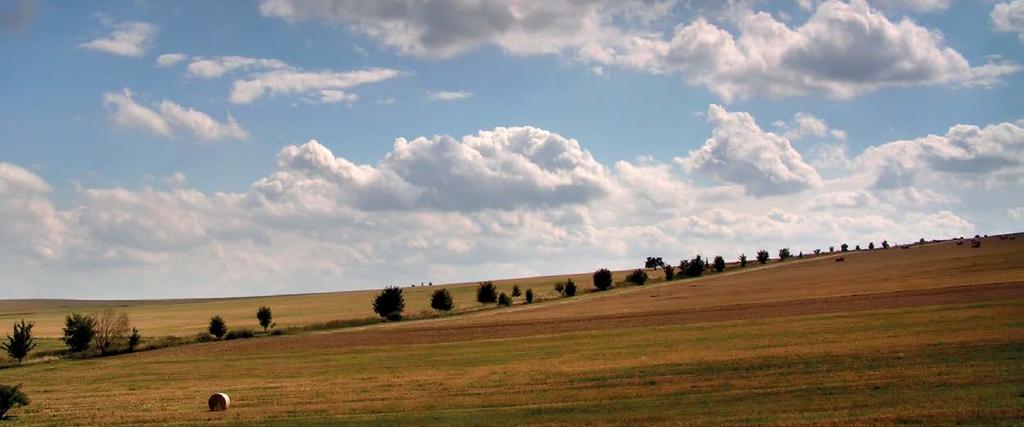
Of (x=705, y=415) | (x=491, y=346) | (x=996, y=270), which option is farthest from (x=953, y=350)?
(x=996, y=270)

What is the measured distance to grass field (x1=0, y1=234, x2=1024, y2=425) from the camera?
26.6 metres

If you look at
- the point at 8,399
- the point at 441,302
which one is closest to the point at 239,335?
the point at 441,302

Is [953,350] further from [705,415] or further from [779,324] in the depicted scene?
[779,324]

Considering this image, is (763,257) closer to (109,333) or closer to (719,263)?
(719,263)

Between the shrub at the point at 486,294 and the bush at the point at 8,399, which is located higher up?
the shrub at the point at 486,294

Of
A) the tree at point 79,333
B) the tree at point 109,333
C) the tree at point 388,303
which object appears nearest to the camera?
the tree at point 79,333

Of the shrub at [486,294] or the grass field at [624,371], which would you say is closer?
the grass field at [624,371]

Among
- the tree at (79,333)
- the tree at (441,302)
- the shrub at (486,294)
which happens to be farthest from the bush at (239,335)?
the shrub at (486,294)

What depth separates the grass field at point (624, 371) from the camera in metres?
26.6

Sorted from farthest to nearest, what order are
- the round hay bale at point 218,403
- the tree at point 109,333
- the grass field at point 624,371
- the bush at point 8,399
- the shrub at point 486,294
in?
the shrub at point 486,294, the tree at point 109,333, the round hay bale at point 218,403, the bush at point 8,399, the grass field at point 624,371

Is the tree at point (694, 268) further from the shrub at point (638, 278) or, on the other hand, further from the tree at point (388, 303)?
the tree at point (388, 303)

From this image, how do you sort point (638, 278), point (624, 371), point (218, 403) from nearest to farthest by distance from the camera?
point (218, 403), point (624, 371), point (638, 278)

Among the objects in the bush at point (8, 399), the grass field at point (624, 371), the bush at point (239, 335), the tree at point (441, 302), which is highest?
the tree at point (441, 302)

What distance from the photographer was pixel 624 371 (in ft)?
126
